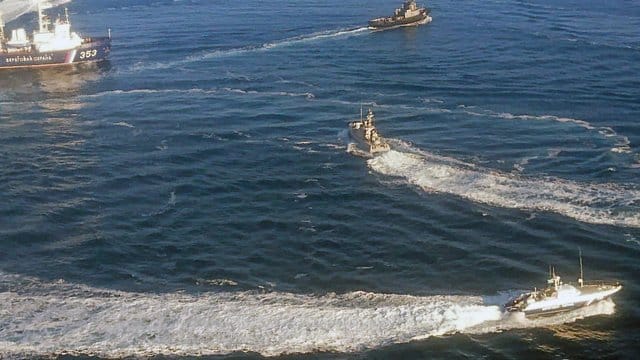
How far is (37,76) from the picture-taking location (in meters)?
132

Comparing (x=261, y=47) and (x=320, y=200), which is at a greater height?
(x=261, y=47)

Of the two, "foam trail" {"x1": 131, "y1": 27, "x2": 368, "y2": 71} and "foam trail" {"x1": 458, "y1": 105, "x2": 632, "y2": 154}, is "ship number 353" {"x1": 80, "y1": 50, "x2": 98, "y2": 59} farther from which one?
"foam trail" {"x1": 458, "y1": 105, "x2": 632, "y2": 154}

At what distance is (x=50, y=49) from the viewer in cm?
14138

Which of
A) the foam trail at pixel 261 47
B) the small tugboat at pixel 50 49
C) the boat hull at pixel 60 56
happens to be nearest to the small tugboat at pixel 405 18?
the foam trail at pixel 261 47

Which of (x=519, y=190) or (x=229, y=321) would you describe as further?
(x=519, y=190)

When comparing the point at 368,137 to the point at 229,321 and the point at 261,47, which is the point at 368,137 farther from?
the point at 261,47

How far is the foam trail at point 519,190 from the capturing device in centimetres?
7019

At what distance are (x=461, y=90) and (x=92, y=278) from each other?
201ft

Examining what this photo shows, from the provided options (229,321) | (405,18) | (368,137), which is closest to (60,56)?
(405,18)

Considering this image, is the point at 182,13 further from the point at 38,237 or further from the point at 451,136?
the point at 38,237

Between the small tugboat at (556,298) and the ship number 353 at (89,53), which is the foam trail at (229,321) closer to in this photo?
the small tugboat at (556,298)

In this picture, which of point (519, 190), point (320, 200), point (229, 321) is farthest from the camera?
point (320, 200)

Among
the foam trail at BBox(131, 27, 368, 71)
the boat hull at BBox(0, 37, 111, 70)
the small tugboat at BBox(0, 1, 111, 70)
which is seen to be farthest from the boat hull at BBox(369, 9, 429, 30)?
the boat hull at BBox(0, 37, 111, 70)

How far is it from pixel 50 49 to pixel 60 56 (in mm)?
4414
